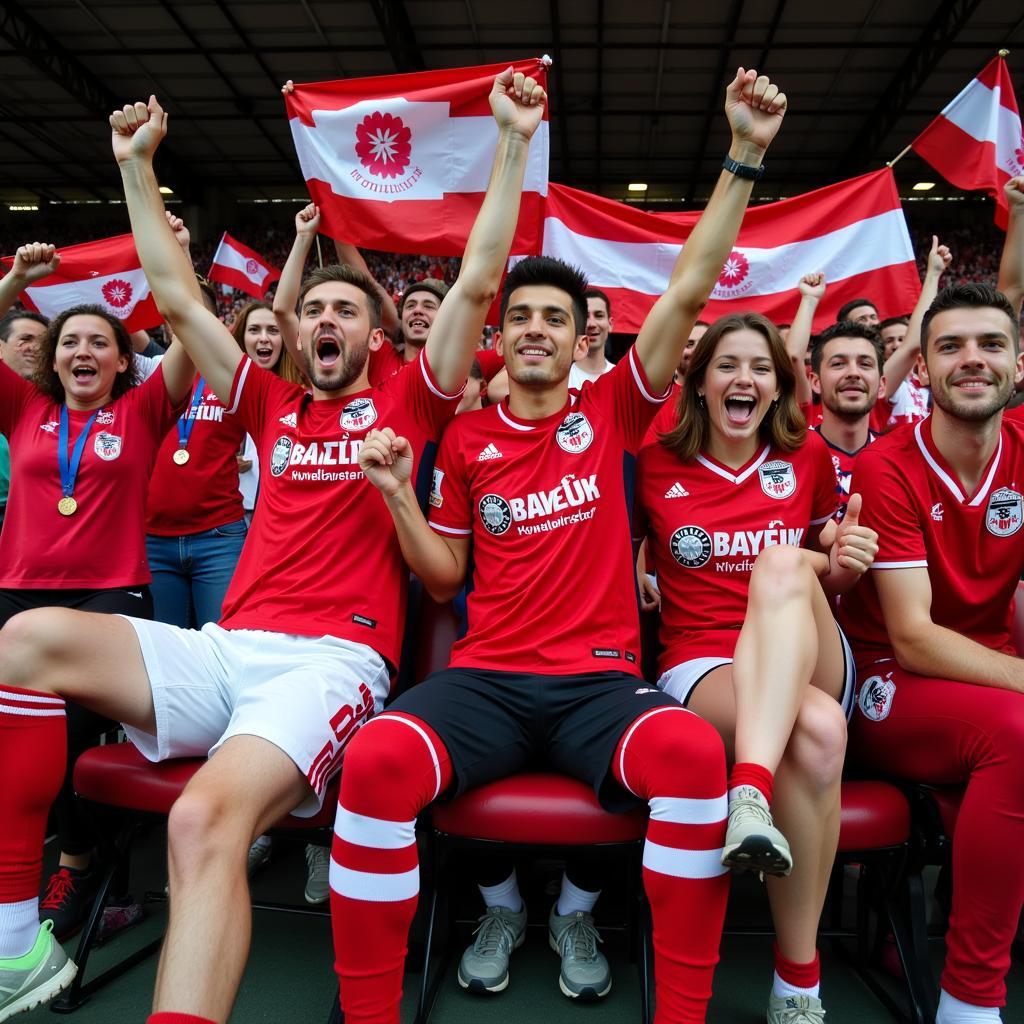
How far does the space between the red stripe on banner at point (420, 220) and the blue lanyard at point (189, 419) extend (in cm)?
95

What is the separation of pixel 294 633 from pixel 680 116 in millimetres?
13449

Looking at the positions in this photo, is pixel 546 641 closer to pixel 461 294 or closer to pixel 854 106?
pixel 461 294

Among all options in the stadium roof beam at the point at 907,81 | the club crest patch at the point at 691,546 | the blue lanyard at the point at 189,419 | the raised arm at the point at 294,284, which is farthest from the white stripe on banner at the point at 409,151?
the stadium roof beam at the point at 907,81

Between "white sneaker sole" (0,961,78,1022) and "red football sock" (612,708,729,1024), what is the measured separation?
1399 millimetres

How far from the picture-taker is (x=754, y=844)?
1.65m

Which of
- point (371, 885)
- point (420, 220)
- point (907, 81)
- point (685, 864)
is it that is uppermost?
point (907, 81)

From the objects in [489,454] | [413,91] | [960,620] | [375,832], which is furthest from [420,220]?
[375,832]

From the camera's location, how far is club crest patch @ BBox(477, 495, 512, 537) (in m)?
2.49

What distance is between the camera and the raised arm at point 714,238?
2486mm

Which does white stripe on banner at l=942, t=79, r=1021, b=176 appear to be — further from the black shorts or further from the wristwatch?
the black shorts

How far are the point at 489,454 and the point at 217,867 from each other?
4.50 feet

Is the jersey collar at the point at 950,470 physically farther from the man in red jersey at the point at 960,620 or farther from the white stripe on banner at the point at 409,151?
the white stripe on banner at the point at 409,151

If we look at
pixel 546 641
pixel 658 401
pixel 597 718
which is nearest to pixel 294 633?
pixel 546 641

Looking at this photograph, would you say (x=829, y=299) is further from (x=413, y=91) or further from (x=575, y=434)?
(x=575, y=434)
